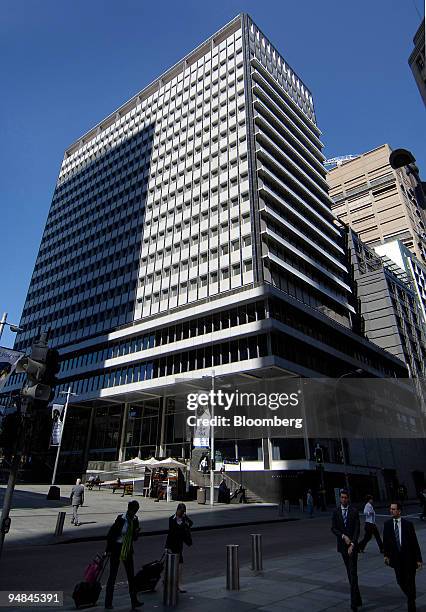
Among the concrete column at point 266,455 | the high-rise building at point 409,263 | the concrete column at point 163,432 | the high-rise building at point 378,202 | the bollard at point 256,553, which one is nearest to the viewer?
the bollard at point 256,553

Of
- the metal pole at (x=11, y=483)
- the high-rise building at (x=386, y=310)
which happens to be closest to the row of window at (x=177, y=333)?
the high-rise building at (x=386, y=310)

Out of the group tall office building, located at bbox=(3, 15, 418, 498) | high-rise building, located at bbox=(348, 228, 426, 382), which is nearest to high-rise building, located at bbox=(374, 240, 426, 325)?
high-rise building, located at bbox=(348, 228, 426, 382)

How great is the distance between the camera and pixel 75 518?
55.4 ft

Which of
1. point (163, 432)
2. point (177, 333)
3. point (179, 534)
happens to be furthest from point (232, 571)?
point (163, 432)

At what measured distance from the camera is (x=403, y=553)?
620 centimetres

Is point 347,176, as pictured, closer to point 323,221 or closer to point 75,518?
point 323,221

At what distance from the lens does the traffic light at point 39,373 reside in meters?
6.89

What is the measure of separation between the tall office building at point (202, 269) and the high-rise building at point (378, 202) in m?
33.1

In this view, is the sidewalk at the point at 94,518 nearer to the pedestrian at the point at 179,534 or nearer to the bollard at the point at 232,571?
the pedestrian at the point at 179,534

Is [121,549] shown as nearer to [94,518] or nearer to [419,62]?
[94,518]

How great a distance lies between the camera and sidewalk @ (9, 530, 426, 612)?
6.64m

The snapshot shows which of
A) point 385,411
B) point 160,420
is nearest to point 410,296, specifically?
point 385,411

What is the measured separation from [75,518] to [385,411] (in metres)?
50.5

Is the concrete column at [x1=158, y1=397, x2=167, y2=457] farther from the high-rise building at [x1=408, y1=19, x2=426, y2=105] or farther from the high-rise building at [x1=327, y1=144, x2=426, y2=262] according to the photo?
the high-rise building at [x1=327, y1=144, x2=426, y2=262]
